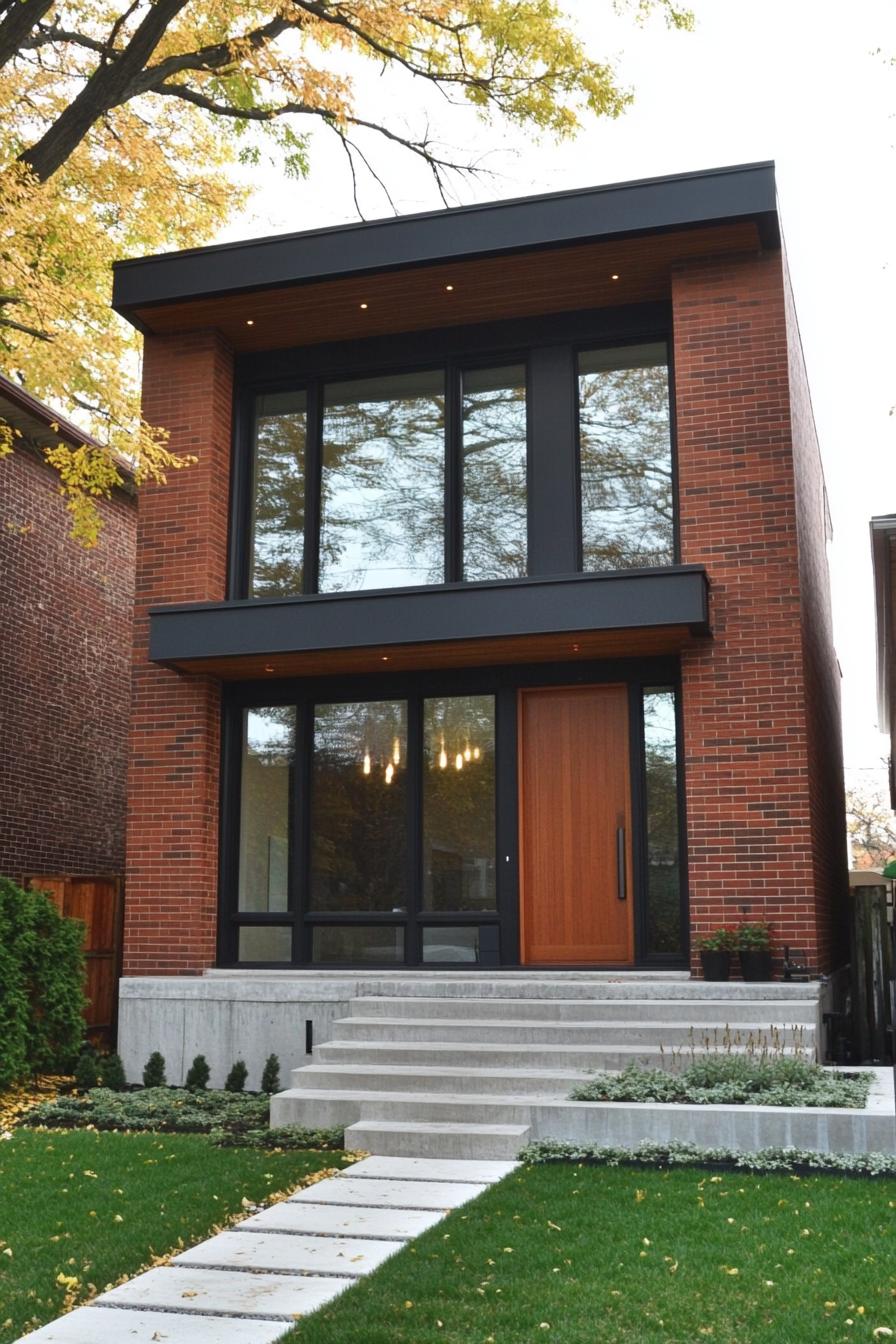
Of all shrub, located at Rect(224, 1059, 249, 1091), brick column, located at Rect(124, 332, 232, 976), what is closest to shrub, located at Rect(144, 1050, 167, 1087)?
shrub, located at Rect(224, 1059, 249, 1091)

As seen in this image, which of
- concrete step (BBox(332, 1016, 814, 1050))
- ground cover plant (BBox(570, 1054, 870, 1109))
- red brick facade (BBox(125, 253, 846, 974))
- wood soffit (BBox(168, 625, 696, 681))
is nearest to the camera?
ground cover plant (BBox(570, 1054, 870, 1109))

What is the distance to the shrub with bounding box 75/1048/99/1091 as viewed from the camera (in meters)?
10.1

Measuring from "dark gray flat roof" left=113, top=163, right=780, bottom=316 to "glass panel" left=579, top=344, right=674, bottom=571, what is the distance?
135 centimetres

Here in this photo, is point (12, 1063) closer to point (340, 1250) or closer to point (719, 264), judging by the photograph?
point (340, 1250)

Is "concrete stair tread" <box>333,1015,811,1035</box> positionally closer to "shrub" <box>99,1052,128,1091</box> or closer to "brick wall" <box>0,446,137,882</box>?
"shrub" <box>99,1052,128,1091</box>

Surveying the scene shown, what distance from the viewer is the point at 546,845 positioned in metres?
11.2

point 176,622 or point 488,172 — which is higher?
point 488,172

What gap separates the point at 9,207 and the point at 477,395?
433 centimetres

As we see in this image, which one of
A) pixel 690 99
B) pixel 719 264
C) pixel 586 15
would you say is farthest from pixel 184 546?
pixel 690 99

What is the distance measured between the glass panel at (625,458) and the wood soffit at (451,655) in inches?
30.6

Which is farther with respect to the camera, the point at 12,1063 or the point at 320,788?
the point at 320,788

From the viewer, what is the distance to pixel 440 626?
35.5 feet

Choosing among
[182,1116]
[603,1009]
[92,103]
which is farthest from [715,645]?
[92,103]

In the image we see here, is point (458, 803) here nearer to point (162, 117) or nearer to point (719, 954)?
point (719, 954)
